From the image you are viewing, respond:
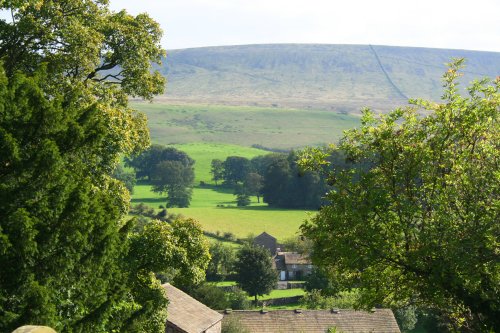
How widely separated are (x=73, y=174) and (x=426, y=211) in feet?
35.8

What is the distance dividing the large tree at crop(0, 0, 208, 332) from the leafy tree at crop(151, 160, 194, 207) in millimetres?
115437

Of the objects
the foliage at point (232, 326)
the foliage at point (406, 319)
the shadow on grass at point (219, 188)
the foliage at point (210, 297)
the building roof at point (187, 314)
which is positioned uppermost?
the building roof at point (187, 314)

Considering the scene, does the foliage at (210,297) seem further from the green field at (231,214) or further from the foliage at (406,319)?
the green field at (231,214)

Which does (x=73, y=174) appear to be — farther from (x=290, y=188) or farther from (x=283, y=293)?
(x=290, y=188)

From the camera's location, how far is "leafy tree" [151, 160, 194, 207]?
143750 millimetres

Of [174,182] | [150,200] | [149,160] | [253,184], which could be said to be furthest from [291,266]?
[149,160]

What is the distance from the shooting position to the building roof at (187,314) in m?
45.3

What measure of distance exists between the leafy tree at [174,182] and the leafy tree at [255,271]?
186ft

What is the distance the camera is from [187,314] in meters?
47.8

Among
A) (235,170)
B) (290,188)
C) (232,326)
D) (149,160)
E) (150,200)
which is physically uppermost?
(232,326)

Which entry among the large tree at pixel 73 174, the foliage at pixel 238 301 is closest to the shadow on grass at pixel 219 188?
the foliage at pixel 238 301

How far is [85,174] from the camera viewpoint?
857 inches

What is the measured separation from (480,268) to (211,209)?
376ft

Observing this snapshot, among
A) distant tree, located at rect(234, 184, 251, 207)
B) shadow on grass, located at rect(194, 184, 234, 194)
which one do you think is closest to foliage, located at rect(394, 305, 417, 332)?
distant tree, located at rect(234, 184, 251, 207)
